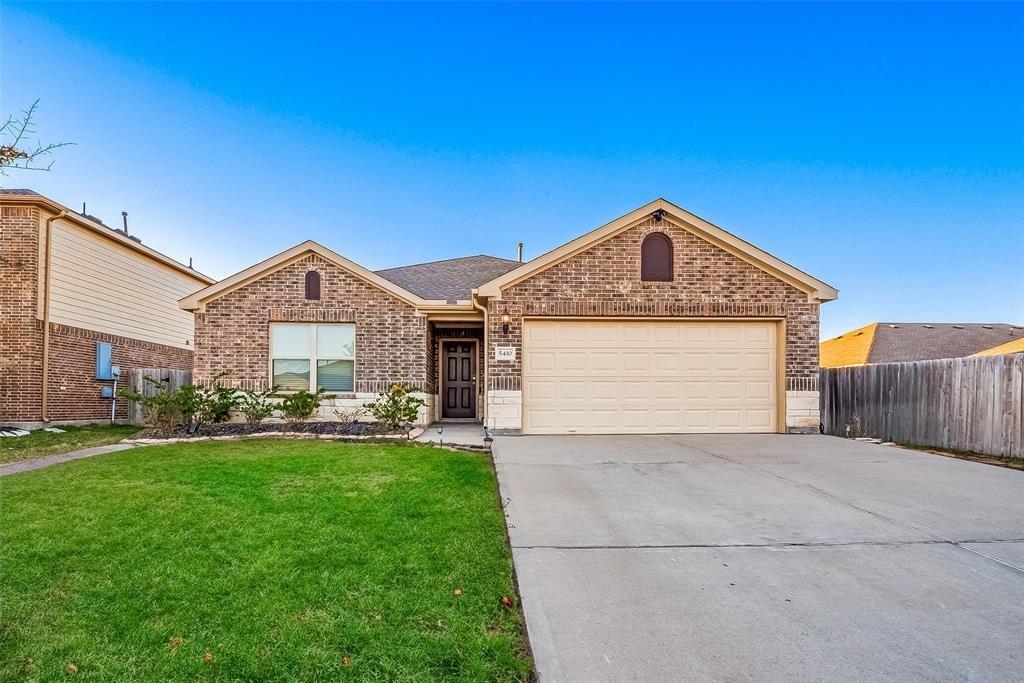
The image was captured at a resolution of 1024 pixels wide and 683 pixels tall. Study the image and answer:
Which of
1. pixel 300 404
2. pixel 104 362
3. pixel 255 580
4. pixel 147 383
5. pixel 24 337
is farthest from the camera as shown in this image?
pixel 147 383

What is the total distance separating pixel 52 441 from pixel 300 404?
179 inches

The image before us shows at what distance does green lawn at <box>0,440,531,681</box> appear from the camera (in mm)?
2379

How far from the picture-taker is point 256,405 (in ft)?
36.9

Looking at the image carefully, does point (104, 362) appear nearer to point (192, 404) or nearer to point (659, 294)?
point (192, 404)

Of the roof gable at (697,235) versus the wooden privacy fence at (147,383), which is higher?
the roof gable at (697,235)

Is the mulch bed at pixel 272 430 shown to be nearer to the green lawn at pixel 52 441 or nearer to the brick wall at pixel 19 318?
the green lawn at pixel 52 441

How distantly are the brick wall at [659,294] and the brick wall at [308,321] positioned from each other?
2.38 metres

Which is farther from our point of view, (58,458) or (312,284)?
(312,284)

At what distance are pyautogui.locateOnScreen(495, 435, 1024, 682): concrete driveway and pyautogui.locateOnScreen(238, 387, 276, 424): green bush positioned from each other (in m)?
7.11

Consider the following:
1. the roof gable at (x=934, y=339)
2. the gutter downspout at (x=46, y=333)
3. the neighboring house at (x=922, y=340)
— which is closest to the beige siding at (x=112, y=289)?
the gutter downspout at (x=46, y=333)

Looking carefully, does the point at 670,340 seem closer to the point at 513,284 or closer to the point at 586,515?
the point at 513,284

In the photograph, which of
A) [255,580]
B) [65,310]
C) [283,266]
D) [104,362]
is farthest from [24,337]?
[255,580]

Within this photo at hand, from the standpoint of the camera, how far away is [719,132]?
14.2 metres

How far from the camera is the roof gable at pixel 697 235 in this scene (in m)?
10.4
